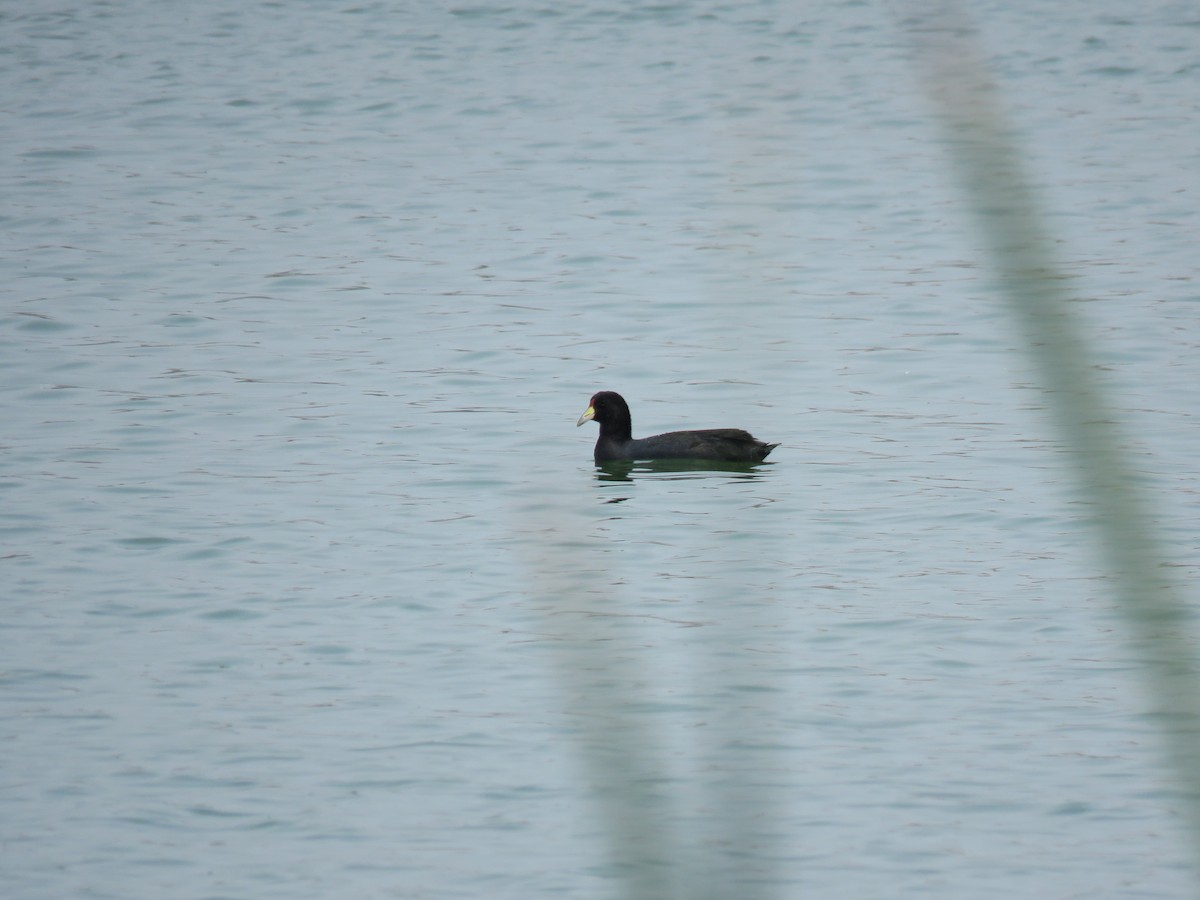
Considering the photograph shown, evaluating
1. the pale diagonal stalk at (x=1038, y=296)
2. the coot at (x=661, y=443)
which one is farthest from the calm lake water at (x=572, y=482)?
the coot at (x=661, y=443)

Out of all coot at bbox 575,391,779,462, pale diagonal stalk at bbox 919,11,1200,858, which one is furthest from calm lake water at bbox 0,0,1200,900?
coot at bbox 575,391,779,462

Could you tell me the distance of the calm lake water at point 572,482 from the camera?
6441 mm

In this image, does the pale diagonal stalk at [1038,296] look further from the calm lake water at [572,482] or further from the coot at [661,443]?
the coot at [661,443]

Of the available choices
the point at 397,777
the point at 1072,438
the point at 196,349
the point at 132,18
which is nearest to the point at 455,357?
the point at 196,349

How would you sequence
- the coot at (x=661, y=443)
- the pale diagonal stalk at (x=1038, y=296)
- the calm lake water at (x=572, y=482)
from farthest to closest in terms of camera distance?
the coot at (x=661, y=443) < the calm lake water at (x=572, y=482) < the pale diagonal stalk at (x=1038, y=296)

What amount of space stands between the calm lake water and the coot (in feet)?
0.64

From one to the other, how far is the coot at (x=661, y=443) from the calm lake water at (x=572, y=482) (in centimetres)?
20

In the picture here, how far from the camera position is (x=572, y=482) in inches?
500

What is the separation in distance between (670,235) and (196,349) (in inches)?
251

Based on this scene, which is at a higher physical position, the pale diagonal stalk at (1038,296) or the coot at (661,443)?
the pale diagonal stalk at (1038,296)

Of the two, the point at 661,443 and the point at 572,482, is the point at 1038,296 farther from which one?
the point at 661,443

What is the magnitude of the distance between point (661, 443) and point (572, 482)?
0.69 metres

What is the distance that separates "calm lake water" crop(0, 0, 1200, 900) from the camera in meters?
6.44

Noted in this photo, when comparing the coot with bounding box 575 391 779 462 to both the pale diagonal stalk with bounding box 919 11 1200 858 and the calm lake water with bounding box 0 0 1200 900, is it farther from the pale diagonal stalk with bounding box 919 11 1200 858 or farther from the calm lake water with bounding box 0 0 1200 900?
the pale diagonal stalk with bounding box 919 11 1200 858
